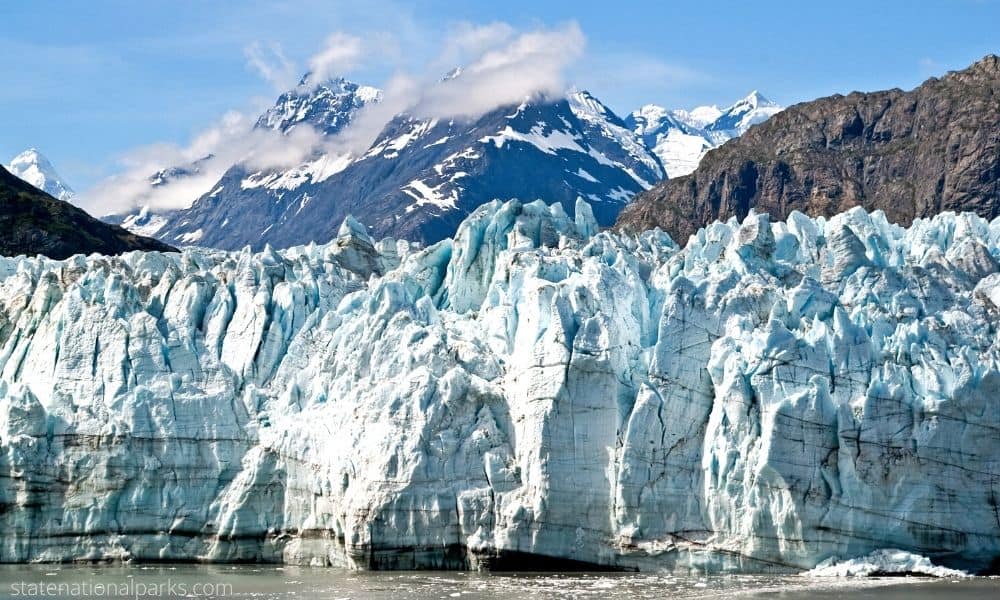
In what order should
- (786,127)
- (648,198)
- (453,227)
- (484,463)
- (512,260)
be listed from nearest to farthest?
(484,463), (512,260), (786,127), (648,198), (453,227)

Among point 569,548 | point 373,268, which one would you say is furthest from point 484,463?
point 373,268

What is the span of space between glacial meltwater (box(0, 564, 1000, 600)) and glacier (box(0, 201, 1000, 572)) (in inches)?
38.4

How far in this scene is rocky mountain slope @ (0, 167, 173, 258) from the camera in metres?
89.9

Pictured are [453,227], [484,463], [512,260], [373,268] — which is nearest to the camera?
[484,463]

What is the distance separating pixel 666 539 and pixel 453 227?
155306 millimetres

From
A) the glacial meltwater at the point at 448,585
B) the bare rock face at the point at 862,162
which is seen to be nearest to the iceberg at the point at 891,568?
the glacial meltwater at the point at 448,585

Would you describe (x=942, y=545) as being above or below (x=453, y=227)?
below

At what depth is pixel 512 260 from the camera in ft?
134

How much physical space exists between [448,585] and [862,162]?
97.7m

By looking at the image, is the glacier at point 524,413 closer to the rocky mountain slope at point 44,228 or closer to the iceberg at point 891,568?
the iceberg at point 891,568

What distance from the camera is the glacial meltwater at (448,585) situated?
Answer: 29891 millimetres

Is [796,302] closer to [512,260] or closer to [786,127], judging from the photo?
[512,260]

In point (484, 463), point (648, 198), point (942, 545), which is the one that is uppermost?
point (648, 198)

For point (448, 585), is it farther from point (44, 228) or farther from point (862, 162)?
point (862, 162)
